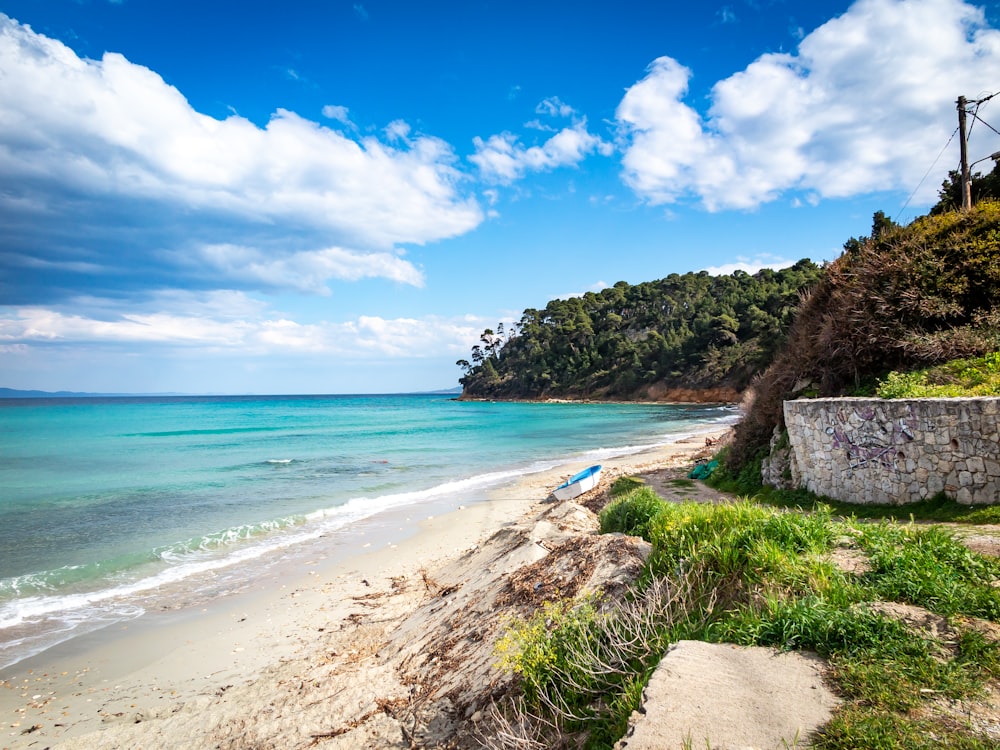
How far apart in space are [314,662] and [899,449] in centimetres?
898

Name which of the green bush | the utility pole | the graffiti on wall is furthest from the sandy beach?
the utility pole

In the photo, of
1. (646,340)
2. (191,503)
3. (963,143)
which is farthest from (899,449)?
(646,340)

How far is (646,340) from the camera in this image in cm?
9831

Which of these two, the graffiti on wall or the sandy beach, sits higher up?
the graffiti on wall

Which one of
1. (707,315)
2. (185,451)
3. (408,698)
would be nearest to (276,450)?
(185,451)

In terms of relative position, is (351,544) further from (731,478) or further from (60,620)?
(731,478)

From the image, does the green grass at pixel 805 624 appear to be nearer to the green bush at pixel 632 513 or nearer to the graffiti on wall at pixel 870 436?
the green bush at pixel 632 513

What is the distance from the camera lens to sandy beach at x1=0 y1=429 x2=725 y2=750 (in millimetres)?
4883

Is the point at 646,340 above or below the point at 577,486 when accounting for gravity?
above

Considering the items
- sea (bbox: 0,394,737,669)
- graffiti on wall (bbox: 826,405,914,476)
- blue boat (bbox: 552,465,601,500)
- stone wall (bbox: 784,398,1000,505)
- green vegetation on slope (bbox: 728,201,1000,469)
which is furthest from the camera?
blue boat (bbox: 552,465,601,500)

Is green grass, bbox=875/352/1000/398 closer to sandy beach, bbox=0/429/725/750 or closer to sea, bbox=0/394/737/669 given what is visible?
sandy beach, bbox=0/429/725/750

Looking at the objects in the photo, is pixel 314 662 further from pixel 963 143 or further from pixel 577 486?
pixel 963 143

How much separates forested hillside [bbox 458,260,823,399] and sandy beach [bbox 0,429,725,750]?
57.3 meters

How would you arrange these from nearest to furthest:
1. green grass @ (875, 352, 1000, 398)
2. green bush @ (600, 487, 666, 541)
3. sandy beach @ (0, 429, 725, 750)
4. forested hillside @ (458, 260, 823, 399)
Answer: sandy beach @ (0, 429, 725, 750)
green bush @ (600, 487, 666, 541)
green grass @ (875, 352, 1000, 398)
forested hillside @ (458, 260, 823, 399)
